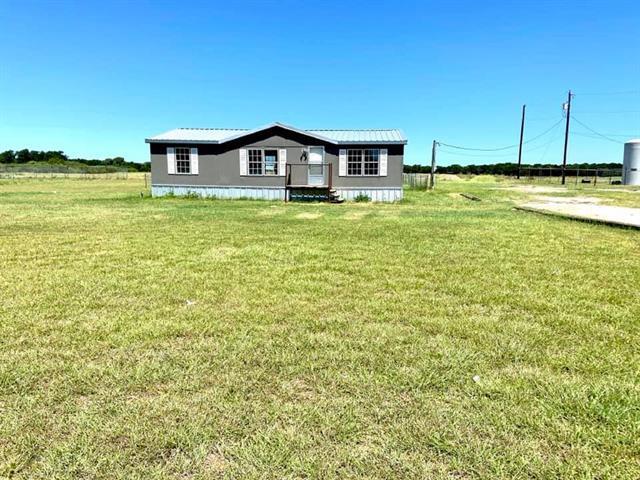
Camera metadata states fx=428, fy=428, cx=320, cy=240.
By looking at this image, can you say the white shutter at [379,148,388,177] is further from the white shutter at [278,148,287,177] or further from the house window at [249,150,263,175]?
the house window at [249,150,263,175]

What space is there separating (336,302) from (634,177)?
41.4 metres

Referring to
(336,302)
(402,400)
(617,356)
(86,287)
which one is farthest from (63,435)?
(617,356)

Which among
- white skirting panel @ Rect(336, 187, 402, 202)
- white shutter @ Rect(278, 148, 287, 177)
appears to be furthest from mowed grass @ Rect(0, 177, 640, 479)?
white shutter @ Rect(278, 148, 287, 177)

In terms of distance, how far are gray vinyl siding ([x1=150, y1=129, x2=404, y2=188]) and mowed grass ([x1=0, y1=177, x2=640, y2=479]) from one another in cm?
1316

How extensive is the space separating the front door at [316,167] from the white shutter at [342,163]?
80 cm

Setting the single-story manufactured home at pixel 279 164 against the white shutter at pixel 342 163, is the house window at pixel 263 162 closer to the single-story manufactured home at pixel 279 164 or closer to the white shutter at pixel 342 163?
the single-story manufactured home at pixel 279 164

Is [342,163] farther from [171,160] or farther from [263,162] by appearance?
[171,160]

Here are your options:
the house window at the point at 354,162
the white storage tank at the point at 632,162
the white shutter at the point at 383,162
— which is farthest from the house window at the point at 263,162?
the white storage tank at the point at 632,162

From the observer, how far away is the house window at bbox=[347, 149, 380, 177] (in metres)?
19.0

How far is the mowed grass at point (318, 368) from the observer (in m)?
2.01

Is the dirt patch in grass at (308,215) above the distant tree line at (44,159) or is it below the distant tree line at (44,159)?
below

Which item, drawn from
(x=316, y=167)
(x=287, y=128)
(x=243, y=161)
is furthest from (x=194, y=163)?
(x=316, y=167)

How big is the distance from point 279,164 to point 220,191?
120 inches

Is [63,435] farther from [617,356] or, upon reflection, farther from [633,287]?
[633,287]
